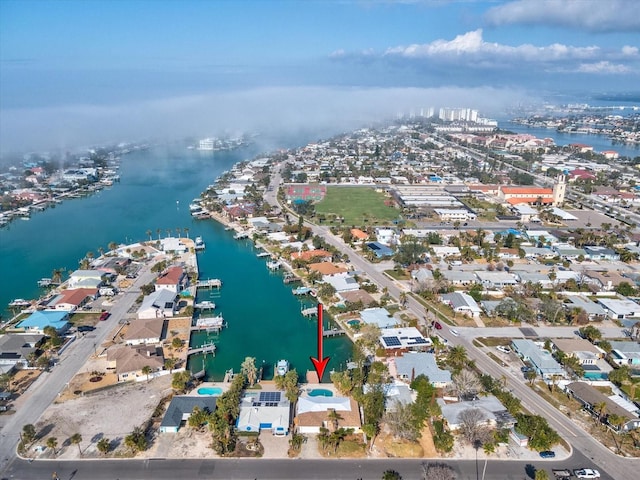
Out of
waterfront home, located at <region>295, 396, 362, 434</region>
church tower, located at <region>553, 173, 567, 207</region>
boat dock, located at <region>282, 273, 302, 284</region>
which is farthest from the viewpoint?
church tower, located at <region>553, 173, 567, 207</region>

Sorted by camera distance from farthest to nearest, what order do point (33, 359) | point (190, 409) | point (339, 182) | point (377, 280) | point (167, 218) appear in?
point (339, 182)
point (167, 218)
point (377, 280)
point (33, 359)
point (190, 409)

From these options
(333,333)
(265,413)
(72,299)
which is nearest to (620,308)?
(333,333)

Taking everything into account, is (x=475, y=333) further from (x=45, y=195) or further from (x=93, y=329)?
(x=45, y=195)

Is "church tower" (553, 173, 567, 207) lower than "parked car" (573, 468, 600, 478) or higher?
higher

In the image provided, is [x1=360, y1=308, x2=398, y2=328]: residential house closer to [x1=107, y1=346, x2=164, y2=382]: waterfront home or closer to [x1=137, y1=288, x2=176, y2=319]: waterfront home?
[x1=107, y1=346, x2=164, y2=382]: waterfront home

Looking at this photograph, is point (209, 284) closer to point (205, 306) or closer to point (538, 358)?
point (205, 306)

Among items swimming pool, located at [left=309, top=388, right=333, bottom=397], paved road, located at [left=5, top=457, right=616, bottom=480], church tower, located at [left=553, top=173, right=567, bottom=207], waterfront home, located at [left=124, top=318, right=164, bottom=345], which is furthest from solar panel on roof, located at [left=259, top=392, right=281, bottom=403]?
church tower, located at [left=553, top=173, right=567, bottom=207]

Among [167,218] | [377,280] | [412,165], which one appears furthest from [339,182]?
[377,280]
